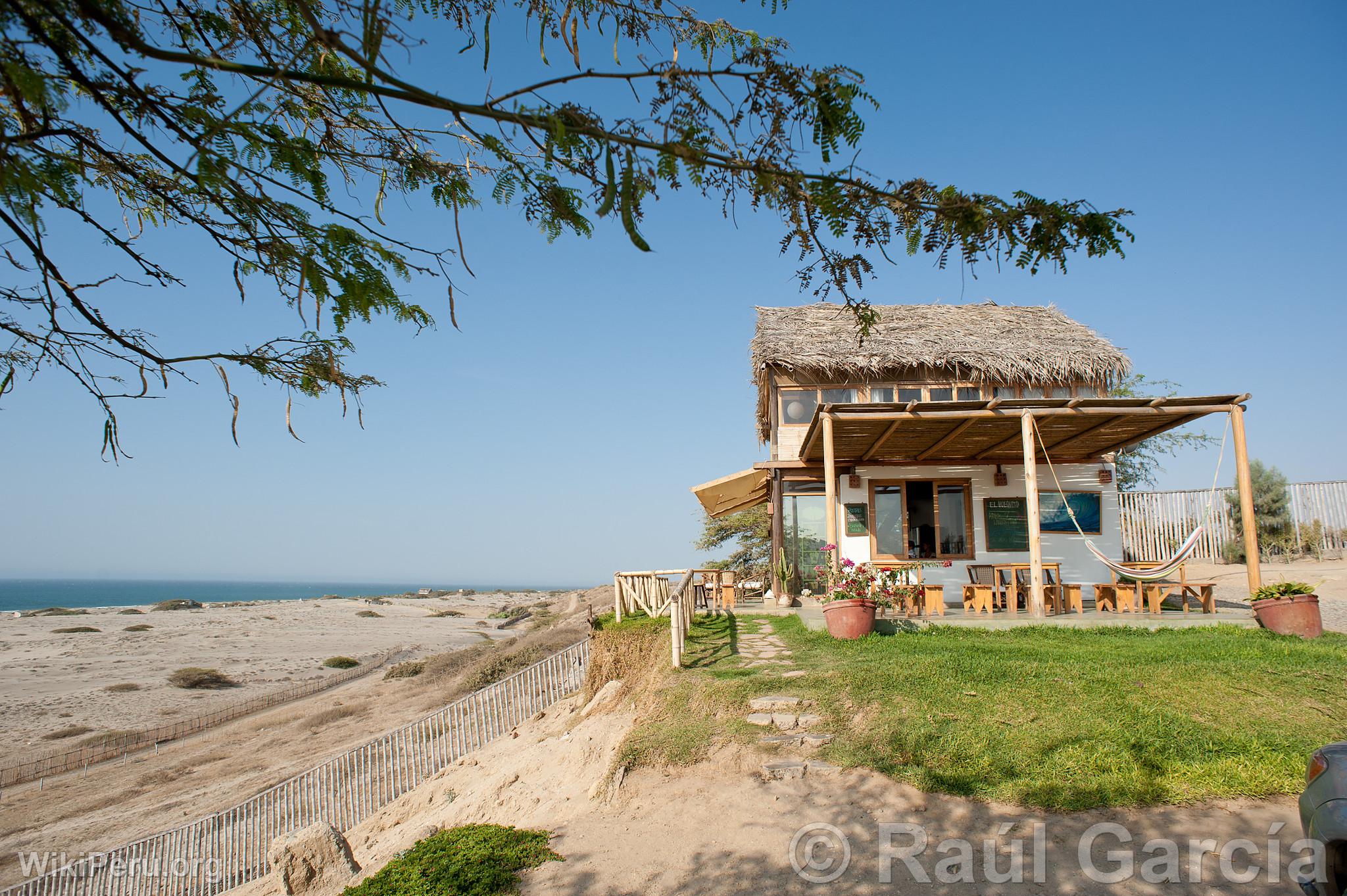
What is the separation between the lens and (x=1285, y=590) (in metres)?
8.36

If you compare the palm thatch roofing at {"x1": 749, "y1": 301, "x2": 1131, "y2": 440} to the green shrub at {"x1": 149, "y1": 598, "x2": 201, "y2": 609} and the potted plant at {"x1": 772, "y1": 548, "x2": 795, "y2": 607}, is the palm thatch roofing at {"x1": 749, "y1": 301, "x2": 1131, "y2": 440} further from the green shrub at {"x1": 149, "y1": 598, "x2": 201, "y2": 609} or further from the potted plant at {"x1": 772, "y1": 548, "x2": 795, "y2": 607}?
the green shrub at {"x1": 149, "y1": 598, "x2": 201, "y2": 609}

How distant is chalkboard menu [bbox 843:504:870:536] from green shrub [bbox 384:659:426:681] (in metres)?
13.9

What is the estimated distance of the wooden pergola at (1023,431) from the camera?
947 cm

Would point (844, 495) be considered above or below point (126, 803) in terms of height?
above

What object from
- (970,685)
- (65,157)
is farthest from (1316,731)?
(65,157)

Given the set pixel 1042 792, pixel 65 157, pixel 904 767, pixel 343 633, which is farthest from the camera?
pixel 343 633

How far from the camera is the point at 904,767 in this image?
198 inches

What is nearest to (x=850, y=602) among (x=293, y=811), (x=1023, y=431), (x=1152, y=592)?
(x=1023, y=431)

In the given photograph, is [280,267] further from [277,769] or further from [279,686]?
[279,686]

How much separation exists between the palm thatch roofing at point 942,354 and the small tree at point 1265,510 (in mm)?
7093

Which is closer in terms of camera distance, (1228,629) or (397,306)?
(397,306)

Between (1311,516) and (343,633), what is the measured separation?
123ft

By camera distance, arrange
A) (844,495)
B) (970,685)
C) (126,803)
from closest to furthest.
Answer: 1. (970,685)
2. (126,803)
3. (844,495)

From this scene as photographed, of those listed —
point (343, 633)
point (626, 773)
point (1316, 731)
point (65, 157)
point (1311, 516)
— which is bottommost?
point (343, 633)
